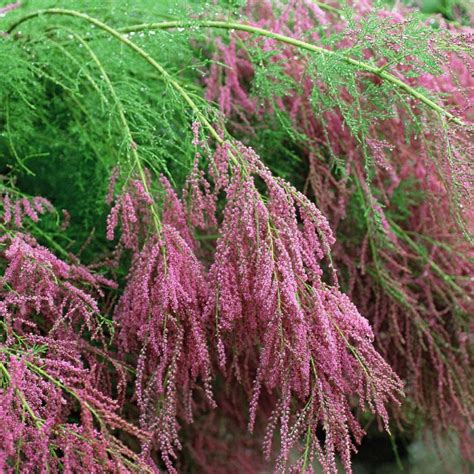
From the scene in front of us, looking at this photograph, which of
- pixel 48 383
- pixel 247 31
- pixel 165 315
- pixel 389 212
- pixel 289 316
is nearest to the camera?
pixel 48 383

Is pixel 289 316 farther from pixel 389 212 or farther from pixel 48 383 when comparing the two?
pixel 389 212

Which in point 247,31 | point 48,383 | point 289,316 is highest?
point 247,31

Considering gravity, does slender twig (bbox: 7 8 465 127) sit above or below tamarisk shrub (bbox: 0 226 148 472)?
above

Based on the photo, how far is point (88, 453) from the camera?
5.18 ft

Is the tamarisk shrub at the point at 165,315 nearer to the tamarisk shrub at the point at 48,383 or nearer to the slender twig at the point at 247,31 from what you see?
the tamarisk shrub at the point at 48,383

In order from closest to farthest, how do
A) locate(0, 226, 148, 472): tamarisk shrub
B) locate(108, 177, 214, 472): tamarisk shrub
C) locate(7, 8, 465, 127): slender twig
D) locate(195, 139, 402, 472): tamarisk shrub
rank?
locate(0, 226, 148, 472): tamarisk shrub → locate(195, 139, 402, 472): tamarisk shrub → locate(108, 177, 214, 472): tamarisk shrub → locate(7, 8, 465, 127): slender twig

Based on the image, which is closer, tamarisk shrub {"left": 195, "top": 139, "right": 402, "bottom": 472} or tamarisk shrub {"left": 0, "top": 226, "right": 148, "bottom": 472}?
tamarisk shrub {"left": 0, "top": 226, "right": 148, "bottom": 472}

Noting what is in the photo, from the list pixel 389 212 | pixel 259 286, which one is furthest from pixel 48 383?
pixel 389 212

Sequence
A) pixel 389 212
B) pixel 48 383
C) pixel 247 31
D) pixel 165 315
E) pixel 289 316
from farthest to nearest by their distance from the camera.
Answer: pixel 389 212, pixel 247 31, pixel 165 315, pixel 289 316, pixel 48 383

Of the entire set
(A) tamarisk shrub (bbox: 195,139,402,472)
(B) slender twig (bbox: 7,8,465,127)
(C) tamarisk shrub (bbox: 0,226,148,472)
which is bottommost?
(C) tamarisk shrub (bbox: 0,226,148,472)

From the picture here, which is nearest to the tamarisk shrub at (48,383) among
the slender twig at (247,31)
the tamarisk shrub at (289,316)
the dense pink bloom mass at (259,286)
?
the dense pink bloom mass at (259,286)

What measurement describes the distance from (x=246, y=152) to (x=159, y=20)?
1300mm

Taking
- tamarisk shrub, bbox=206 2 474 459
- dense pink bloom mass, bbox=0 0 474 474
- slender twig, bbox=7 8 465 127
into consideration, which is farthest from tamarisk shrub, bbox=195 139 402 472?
tamarisk shrub, bbox=206 2 474 459

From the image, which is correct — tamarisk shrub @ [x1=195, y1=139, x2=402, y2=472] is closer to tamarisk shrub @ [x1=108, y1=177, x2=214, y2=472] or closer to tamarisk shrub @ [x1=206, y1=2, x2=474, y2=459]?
tamarisk shrub @ [x1=108, y1=177, x2=214, y2=472]
